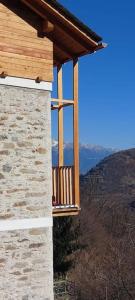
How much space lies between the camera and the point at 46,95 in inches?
440

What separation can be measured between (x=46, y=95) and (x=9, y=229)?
301cm

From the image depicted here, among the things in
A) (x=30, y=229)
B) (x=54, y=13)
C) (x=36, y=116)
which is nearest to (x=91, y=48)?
Answer: (x=54, y=13)

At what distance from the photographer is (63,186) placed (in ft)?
40.2

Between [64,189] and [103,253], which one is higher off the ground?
[64,189]

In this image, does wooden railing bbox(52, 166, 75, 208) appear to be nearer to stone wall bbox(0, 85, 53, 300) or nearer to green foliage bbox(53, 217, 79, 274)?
stone wall bbox(0, 85, 53, 300)

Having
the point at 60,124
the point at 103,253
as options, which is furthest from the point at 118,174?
the point at 60,124

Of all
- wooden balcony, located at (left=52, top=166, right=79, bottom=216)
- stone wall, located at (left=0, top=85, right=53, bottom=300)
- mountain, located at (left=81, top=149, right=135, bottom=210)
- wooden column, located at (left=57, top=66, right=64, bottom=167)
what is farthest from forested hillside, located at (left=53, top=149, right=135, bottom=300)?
mountain, located at (left=81, top=149, right=135, bottom=210)

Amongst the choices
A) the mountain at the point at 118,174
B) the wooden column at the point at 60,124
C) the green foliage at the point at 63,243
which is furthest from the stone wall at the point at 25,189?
the mountain at the point at 118,174

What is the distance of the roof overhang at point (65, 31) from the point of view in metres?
11.1

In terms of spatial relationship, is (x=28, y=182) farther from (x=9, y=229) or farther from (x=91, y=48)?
(x=91, y=48)

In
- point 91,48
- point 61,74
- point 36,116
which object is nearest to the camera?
point 36,116

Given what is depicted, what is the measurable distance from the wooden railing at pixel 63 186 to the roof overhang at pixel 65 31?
2.84 metres

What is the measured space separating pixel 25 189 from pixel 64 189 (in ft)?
5.98

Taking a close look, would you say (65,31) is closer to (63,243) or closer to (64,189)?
(64,189)
